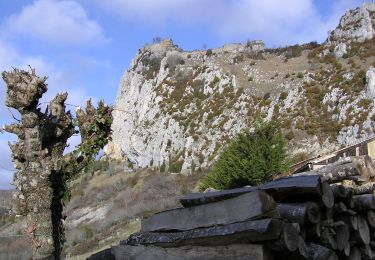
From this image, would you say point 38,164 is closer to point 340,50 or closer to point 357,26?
point 340,50

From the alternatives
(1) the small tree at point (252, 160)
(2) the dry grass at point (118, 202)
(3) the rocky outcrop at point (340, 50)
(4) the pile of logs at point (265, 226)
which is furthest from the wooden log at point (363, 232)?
(3) the rocky outcrop at point (340, 50)

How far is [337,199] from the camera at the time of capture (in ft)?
21.6

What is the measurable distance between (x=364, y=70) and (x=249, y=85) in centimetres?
1452

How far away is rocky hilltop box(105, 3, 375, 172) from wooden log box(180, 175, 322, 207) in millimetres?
33493

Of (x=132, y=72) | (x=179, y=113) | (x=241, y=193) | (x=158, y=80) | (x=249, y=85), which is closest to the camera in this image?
(x=241, y=193)

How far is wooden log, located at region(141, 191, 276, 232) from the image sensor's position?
4891 mm

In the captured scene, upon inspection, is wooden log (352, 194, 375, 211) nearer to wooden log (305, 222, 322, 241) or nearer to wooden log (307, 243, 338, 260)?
wooden log (305, 222, 322, 241)

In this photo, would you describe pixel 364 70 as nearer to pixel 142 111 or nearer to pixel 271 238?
pixel 142 111

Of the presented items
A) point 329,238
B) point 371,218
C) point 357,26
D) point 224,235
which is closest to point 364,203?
point 371,218

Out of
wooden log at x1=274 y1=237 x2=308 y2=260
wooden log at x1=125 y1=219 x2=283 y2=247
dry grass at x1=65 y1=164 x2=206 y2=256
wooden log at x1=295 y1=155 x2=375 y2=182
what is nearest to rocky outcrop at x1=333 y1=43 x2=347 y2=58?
dry grass at x1=65 y1=164 x2=206 y2=256

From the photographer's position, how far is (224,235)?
16.1 feet

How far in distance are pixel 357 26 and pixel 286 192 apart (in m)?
53.5

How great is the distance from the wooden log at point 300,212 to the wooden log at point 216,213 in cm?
62

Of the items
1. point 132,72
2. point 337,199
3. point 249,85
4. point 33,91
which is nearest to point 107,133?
point 33,91
